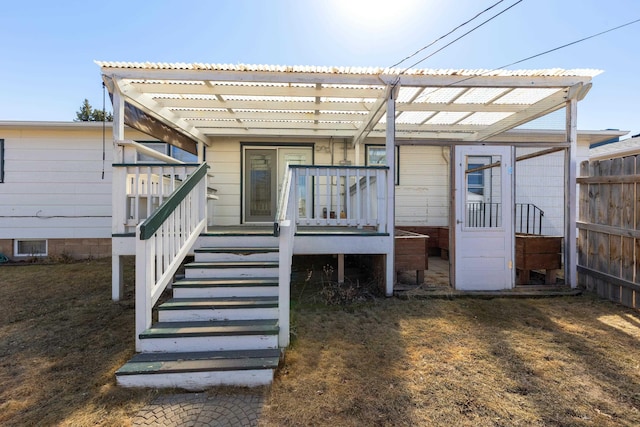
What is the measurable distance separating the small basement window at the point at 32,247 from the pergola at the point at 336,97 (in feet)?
14.0

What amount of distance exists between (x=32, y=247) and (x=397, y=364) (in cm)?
841

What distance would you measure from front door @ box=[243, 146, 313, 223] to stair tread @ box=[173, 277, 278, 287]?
365 centimetres

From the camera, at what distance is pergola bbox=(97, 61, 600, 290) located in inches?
151

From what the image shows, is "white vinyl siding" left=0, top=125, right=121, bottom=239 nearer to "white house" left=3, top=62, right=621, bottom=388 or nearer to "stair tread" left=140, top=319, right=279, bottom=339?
"white house" left=3, top=62, right=621, bottom=388

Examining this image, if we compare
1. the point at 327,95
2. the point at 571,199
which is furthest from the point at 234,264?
the point at 571,199

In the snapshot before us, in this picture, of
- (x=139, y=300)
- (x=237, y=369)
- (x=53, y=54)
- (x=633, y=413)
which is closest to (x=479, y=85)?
(x=633, y=413)

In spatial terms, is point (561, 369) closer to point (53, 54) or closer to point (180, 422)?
point (180, 422)

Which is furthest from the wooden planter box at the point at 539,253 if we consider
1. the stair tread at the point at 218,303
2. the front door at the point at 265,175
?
the front door at the point at 265,175

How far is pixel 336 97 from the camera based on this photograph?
14.5ft

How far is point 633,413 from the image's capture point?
1.82 m

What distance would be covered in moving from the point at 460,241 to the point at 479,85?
214 cm

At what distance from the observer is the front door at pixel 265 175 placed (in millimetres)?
6840

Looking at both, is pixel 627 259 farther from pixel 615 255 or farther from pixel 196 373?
pixel 196 373

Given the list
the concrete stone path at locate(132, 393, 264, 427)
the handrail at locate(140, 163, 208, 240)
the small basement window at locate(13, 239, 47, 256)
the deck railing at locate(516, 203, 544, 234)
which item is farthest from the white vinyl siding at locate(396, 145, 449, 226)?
the small basement window at locate(13, 239, 47, 256)
